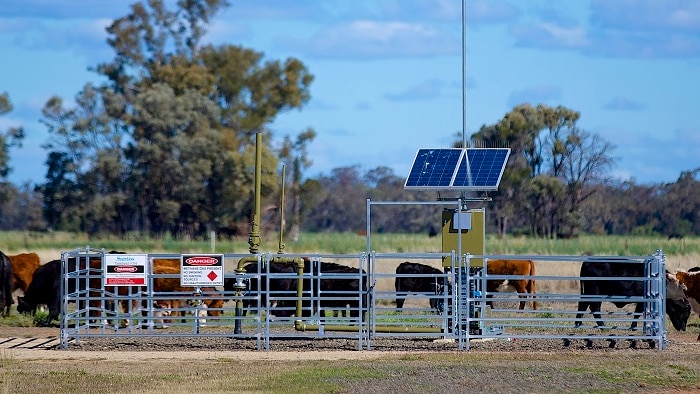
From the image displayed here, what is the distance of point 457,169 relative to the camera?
784 inches

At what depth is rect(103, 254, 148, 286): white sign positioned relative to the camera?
769 inches

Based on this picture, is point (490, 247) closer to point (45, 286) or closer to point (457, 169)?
point (45, 286)

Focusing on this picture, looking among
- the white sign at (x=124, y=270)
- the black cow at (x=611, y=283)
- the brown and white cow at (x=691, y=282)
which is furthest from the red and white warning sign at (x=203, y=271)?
the brown and white cow at (x=691, y=282)

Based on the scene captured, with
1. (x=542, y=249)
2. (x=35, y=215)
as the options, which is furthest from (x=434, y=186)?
(x=35, y=215)

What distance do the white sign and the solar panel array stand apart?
179 inches

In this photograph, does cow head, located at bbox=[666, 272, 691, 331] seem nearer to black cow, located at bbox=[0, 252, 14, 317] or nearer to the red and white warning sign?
the red and white warning sign

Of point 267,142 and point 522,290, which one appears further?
point 267,142

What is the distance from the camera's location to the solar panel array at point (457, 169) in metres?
19.5

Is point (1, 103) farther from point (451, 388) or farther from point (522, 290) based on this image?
point (451, 388)

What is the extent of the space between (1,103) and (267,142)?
45.3 ft

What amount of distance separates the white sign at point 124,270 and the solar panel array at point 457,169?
4536mm

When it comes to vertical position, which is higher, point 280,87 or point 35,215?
point 280,87

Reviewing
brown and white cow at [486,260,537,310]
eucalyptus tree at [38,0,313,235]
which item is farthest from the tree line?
brown and white cow at [486,260,537,310]

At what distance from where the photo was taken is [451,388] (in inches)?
584
